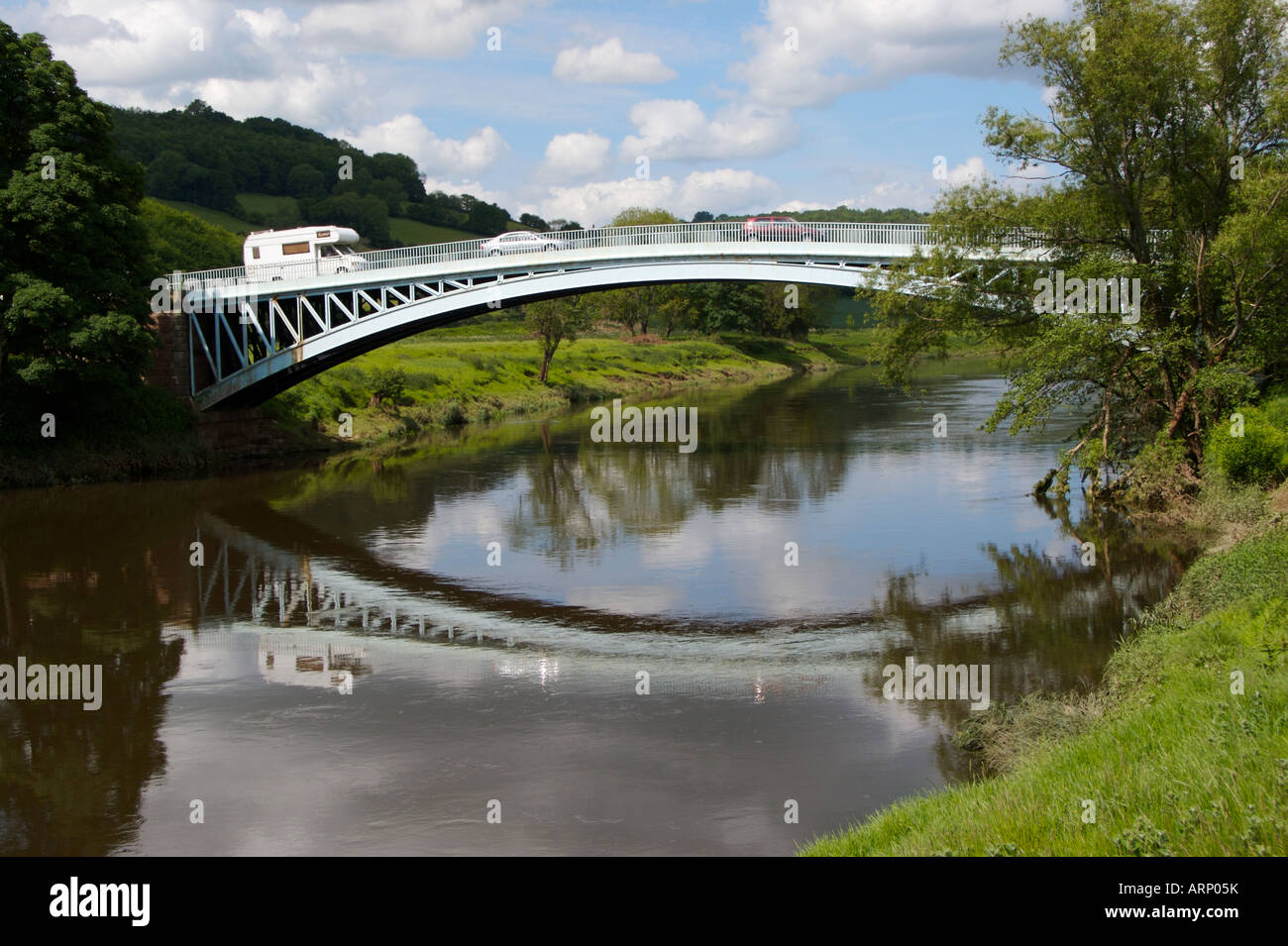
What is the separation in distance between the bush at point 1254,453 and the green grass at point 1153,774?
371 inches

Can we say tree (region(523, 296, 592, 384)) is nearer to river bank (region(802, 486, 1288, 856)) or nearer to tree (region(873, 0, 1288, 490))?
tree (region(873, 0, 1288, 490))

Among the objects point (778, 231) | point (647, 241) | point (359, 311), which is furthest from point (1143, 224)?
point (359, 311)

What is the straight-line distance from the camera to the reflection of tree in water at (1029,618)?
46.1ft

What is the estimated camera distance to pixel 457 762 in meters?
12.2

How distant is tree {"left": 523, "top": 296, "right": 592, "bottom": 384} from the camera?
5844cm

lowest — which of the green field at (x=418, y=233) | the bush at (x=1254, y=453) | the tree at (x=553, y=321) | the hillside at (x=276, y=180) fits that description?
the bush at (x=1254, y=453)

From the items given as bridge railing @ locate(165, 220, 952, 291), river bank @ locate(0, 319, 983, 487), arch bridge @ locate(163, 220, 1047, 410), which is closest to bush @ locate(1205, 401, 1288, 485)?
river bank @ locate(0, 319, 983, 487)

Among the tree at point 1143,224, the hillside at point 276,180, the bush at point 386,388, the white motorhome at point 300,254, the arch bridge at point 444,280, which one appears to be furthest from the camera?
the hillside at point 276,180

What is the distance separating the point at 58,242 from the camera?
100 ft

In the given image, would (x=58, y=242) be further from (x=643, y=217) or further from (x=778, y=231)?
(x=643, y=217)

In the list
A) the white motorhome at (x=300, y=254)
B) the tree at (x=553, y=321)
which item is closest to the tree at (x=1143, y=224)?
the white motorhome at (x=300, y=254)

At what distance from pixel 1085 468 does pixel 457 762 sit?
1805 cm

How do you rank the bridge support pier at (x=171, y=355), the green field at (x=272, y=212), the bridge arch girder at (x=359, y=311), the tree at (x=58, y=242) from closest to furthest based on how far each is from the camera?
the tree at (x=58, y=242), the bridge arch girder at (x=359, y=311), the bridge support pier at (x=171, y=355), the green field at (x=272, y=212)

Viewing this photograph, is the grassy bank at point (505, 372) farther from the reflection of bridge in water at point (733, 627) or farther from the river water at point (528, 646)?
the reflection of bridge in water at point (733, 627)
